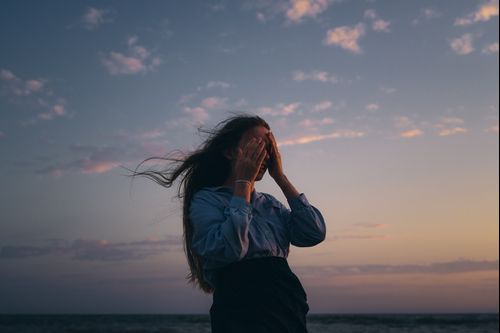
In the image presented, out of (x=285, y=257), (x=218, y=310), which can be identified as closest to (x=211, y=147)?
(x=285, y=257)

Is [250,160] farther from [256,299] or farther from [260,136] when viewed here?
[256,299]

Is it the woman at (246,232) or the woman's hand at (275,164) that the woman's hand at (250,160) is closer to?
the woman at (246,232)

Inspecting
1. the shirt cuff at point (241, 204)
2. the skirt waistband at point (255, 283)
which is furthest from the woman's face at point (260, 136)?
the skirt waistband at point (255, 283)

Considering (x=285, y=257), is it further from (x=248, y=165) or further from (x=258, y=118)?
(x=258, y=118)

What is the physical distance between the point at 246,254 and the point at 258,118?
1.03m

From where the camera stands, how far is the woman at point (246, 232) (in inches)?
95.4

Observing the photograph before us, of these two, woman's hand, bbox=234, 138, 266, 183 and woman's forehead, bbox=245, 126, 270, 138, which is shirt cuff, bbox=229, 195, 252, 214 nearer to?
woman's hand, bbox=234, 138, 266, 183

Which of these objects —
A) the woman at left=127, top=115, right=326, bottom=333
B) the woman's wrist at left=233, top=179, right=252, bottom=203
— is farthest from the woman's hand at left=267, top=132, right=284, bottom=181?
the woman's wrist at left=233, top=179, right=252, bottom=203

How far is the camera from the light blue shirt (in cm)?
241

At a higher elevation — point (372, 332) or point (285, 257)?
point (285, 257)

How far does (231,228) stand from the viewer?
7.88 feet

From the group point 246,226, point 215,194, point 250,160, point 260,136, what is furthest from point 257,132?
point 246,226

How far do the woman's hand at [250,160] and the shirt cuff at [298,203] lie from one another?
402mm

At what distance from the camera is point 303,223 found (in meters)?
2.92
